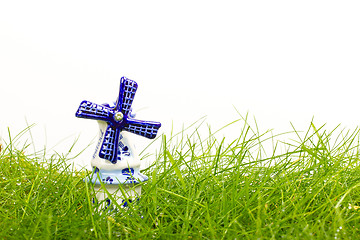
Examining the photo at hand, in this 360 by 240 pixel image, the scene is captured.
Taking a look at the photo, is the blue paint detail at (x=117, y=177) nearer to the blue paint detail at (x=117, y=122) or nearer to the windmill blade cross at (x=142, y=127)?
the blue paint detail at (x=117, y=122)

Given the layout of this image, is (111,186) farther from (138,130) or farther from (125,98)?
(125,98)

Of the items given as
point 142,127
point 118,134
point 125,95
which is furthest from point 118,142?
point 125,95

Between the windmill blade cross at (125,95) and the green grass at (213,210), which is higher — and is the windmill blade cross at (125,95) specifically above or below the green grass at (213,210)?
above

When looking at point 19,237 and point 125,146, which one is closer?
point 19,237

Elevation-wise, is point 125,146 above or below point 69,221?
above

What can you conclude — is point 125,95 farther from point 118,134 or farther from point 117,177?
point 117,177

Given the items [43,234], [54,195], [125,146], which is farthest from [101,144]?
[43,234]

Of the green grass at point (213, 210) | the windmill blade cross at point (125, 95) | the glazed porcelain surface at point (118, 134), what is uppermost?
the windmill blade cross at point (125, 95)

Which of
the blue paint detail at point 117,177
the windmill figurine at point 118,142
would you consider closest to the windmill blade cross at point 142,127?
the windmill figurine at point 118,142
